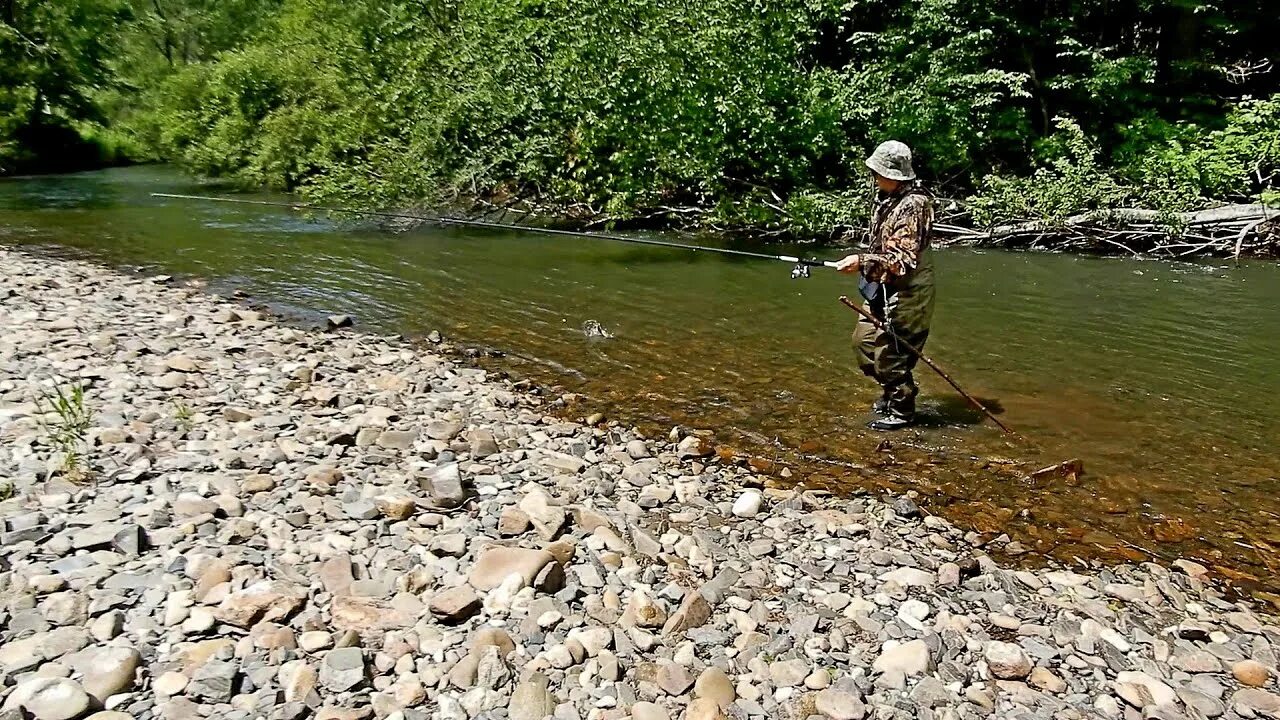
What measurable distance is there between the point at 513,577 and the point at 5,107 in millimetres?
35964

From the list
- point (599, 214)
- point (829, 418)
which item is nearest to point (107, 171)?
point (599, 214)

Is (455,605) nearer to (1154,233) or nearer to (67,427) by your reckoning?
(67,427)

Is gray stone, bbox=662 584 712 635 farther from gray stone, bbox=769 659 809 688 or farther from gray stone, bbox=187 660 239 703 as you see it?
gray stone, bbox=187 660 239 703

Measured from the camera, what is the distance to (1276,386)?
322 inches

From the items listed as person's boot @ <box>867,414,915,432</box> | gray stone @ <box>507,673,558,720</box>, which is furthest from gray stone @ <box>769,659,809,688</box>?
person's boot @ <box>867,414,915,432</box>

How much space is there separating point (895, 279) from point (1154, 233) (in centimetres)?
1180

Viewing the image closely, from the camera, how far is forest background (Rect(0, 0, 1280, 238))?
16.4 meters

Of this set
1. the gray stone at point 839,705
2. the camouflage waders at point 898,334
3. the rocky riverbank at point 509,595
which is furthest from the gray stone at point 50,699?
the camouflage waders at point 898,334

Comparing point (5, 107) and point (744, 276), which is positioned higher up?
point (5, 107)

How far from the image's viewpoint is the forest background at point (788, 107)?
16375 millimetres

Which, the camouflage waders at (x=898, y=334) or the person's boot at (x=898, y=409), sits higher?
the camouflage waders at (x=898, y=334)

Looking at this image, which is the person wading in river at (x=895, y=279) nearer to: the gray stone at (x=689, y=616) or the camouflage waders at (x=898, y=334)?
the camouflage waders at (x=898, y=334)

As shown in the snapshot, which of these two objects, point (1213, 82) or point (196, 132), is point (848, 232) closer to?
point (1213, 82)

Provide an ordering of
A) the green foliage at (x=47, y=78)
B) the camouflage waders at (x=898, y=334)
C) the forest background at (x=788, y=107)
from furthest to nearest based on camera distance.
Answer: the green foliage at (x=47, y=78) → the forest background at (x=788, y=107) → the camouflage waders at (x=898, y=334)
